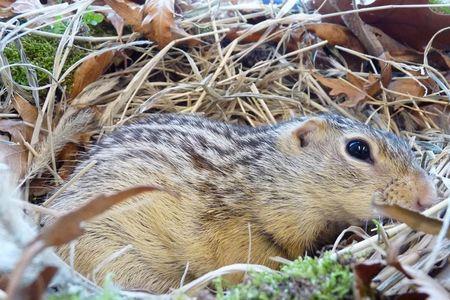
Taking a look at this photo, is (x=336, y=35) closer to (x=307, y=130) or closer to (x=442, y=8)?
(x=442, y=8)

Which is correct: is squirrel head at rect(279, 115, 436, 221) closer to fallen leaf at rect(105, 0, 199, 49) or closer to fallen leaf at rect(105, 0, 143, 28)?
fallen leaf at rect(105, 0, 199, 49)

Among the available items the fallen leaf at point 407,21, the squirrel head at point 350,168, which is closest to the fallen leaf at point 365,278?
the squirrel head at point 350,168

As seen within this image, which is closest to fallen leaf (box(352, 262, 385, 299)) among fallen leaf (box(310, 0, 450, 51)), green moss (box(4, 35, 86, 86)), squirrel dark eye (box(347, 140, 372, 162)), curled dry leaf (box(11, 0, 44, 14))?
squirrel dark eye (box(347, 140, 372, 162))

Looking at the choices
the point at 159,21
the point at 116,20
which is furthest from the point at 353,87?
the point at 116,20

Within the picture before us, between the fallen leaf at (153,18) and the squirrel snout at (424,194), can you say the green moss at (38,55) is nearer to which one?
the fallen leaf at (153,18)

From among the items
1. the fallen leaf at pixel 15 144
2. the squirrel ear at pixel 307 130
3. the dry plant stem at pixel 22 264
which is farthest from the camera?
the fallen leaf at pixel 15 144

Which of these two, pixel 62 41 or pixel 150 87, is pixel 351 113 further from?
pixel 62 41
